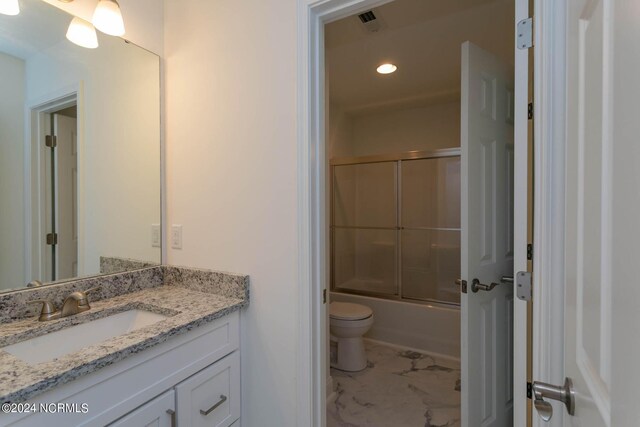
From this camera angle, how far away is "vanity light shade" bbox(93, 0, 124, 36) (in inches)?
48.1

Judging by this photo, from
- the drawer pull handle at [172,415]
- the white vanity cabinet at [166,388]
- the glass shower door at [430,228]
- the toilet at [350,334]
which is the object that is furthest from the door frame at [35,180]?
the glass shower door at [430,228]

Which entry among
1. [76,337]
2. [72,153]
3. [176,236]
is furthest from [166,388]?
[72,153]

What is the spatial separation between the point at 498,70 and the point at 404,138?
217 centimetres

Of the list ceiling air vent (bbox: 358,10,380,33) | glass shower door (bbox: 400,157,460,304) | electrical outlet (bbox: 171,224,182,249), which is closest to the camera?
electrical outlet (bbox: 171,224,182,249)

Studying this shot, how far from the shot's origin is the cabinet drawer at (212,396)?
1.04 meters

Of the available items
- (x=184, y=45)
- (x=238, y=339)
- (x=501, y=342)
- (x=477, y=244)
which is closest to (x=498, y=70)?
(x=477, y=244)

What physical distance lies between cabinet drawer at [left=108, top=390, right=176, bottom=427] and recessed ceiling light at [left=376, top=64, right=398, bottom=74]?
2616 mm

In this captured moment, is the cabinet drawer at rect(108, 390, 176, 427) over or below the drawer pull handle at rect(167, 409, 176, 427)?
over

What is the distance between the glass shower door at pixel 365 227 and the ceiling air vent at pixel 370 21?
1.68m

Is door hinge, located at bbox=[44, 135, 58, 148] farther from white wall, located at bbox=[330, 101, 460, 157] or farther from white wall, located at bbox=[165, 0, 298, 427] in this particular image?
white wall, located at bbox=[330, 101, 460, 157]

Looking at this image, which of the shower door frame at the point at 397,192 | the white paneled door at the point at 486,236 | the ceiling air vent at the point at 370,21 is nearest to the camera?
the white paneled door at the point at 486,236
